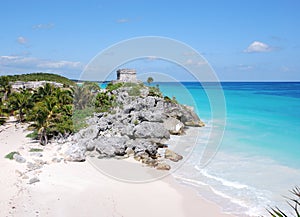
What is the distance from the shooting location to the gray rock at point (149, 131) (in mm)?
19234

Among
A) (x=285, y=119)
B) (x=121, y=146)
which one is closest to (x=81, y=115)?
(x=121, y=146)

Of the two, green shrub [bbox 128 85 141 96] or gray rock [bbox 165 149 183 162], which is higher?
green shrub [bbox 128 85 141 96]

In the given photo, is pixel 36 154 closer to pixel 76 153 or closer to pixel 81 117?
pixel 76 153

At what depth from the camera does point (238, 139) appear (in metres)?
22.5

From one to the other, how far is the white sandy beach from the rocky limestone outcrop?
2.07m

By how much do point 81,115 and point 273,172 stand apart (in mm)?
14761

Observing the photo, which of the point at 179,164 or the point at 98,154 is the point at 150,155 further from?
the point at 98,154

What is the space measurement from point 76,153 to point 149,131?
19.2 feet

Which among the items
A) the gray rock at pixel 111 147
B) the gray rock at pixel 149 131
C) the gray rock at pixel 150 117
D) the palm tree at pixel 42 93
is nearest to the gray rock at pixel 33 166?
the gray rock at pixel 111 147

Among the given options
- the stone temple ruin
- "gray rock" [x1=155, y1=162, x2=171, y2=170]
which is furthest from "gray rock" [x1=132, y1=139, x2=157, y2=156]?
the stone temple ruin

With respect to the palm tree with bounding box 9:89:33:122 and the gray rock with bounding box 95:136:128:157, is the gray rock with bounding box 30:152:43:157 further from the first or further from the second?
the palm tree with bounding box 9:89:33:122

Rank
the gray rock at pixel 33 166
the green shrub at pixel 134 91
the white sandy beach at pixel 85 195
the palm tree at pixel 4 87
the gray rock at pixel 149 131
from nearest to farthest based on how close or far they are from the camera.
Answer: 1. the white sandy beach at pixel 85 195
2. the gray rock at pixel 33 166
3. the gray rock at pixel 149 131
4. the palm tree at pixel 4 87
5. the green shrub at pixel 134 91

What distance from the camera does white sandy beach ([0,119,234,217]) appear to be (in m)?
9.84

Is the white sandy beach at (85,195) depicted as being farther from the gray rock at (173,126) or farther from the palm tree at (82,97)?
the palm tree at (82,97)
